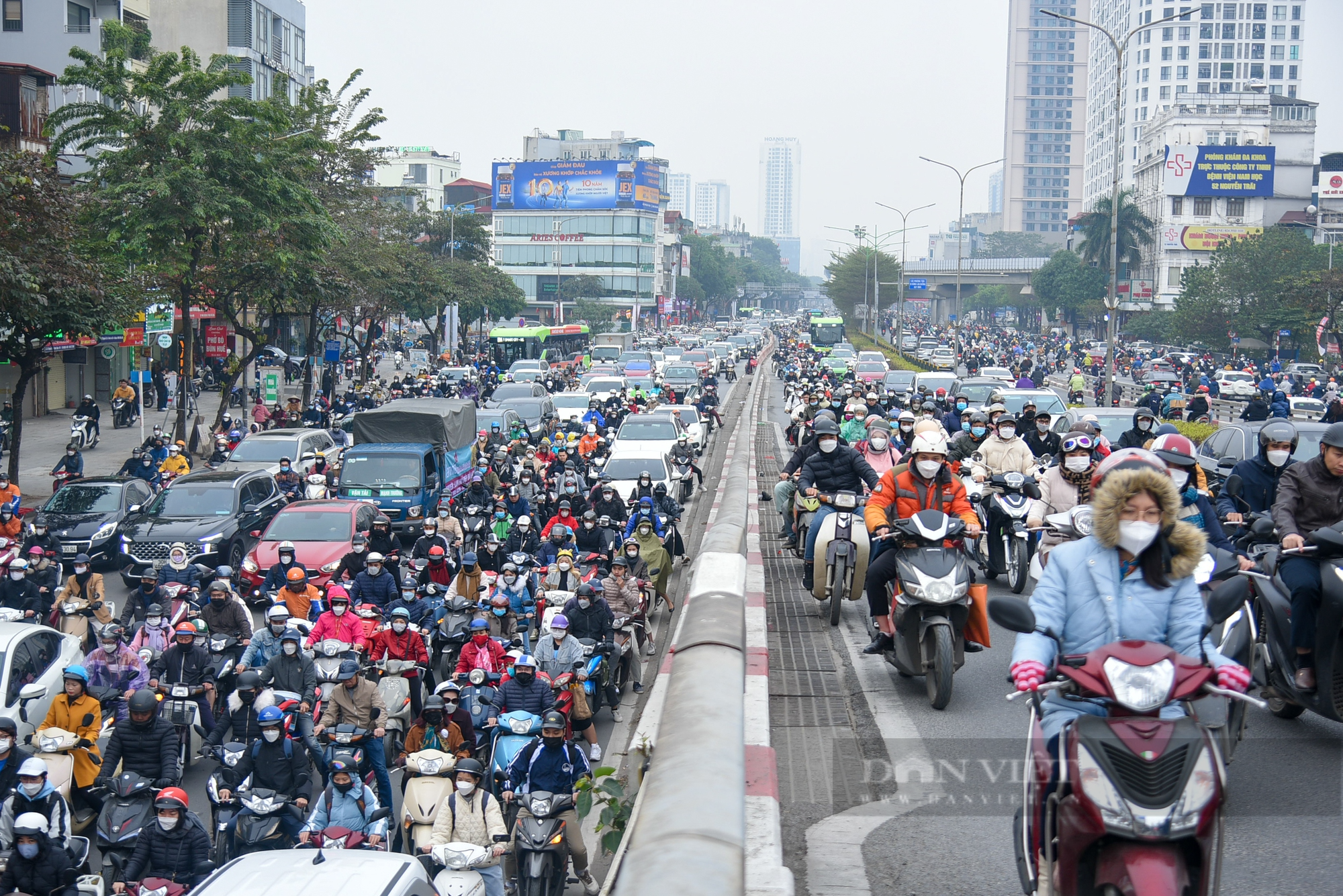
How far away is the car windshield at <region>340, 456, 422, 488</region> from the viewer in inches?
839

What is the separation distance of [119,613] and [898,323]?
73.0 metres

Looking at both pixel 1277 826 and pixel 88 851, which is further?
pixel 88 851

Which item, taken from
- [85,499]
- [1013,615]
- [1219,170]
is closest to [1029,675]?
[1013,615]

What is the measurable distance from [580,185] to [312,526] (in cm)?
10982

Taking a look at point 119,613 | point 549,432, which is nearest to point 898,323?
point 549,432

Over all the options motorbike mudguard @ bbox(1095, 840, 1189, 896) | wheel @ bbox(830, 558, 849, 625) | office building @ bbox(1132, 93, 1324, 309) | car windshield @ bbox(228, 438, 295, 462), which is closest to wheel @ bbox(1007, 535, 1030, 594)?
wheel @ bbox(830, 558, 849, 625)

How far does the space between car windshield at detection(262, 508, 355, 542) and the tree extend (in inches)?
261

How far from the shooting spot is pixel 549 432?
104 feet

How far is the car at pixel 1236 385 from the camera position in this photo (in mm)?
43938

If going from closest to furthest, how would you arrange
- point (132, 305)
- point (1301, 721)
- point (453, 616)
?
point (1301, 721) < point (453, 616) < point (132, 305)

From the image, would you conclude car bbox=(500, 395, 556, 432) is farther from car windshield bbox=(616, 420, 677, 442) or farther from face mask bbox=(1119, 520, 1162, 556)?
face mask bbox=(1119, 520, 1162, 556)

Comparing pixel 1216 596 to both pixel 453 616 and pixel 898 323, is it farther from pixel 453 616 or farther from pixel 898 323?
pixel 898 323

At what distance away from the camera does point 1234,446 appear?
15.6 meters

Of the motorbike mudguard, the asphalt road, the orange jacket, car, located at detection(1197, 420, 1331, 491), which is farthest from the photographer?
Result: car, located at detection(1197, 420, 1331, 491)
